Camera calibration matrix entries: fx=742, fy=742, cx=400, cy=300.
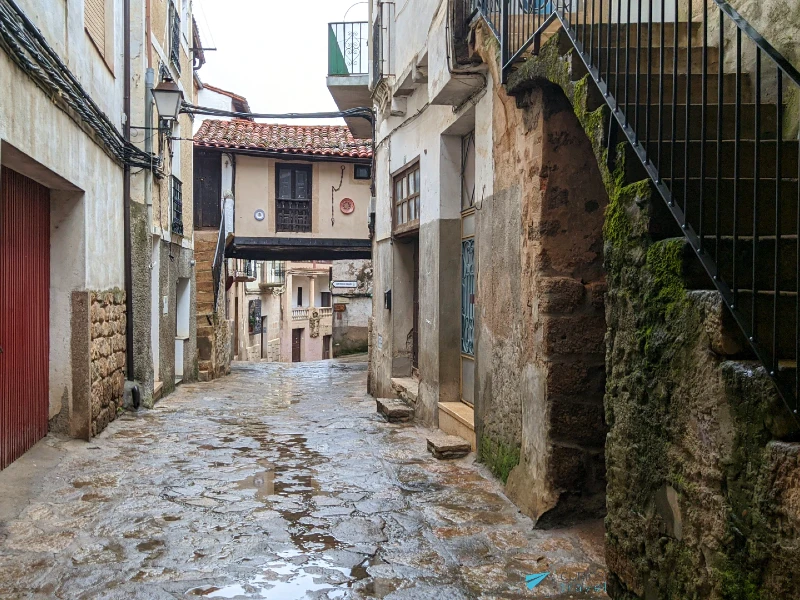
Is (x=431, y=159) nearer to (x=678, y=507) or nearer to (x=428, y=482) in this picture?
(x=428, y=482)

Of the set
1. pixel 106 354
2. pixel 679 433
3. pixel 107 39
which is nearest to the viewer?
pixel 679 433

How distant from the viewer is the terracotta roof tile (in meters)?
19.0

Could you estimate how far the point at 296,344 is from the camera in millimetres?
39500

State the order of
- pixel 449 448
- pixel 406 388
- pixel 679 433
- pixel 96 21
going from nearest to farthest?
pixel 679 433 < pixel 449 448 < pixel 96 21 < pixel 406 388

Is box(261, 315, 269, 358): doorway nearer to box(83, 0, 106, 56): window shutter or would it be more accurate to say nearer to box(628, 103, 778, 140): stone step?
box(83, 0, 106, 56): window shutter

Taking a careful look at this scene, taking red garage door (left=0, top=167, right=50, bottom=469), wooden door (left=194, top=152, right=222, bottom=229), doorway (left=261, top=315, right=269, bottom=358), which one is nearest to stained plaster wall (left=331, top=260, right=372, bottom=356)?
doorway (left=261, top=315, right=269, bottom=358)

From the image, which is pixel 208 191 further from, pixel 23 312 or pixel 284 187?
pixel 23 312

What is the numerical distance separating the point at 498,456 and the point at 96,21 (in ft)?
20.8

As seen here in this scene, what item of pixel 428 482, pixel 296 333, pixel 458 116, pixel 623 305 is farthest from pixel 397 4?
pixel 296 333

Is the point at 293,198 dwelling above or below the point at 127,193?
above

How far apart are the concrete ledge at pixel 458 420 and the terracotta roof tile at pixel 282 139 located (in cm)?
1157

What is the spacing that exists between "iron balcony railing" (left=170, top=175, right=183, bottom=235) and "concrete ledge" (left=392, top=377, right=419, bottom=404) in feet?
18.2

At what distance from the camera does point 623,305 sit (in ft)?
11.3

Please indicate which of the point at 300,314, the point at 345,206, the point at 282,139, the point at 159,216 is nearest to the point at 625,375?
the point at 159,216
